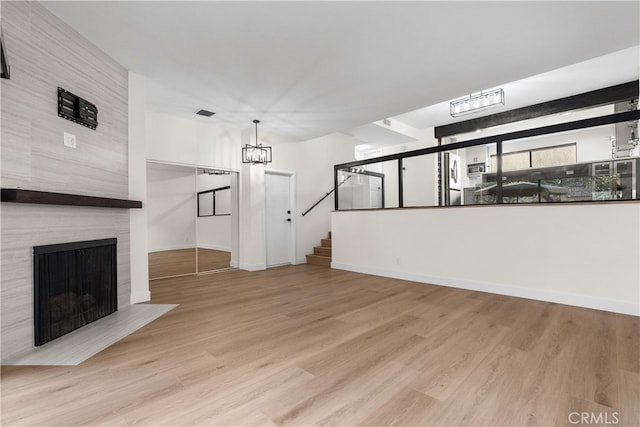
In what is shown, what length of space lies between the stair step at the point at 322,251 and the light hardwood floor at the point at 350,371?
3273 millimetres

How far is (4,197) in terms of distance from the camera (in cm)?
209

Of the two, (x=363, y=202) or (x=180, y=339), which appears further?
(x=363, y=202)

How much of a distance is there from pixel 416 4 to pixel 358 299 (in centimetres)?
322

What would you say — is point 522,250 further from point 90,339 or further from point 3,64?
point 3,64

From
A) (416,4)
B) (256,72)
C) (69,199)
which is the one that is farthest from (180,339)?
(416,4)

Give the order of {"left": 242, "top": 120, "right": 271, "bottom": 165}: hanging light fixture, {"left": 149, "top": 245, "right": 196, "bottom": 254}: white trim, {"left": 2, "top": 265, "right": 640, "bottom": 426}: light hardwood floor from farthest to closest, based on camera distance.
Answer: {"left": 149, "top": 245, "right": 196, "bottom": 254}: white trim
{"left": 242, "top": 120, "right": 271, "bottom": 165}: hanging light fixture
{"left": 2, "top": 265, "right": 640, "bottom": 426}: light hardwood floor

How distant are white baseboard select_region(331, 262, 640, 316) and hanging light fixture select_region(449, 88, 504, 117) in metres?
3.27

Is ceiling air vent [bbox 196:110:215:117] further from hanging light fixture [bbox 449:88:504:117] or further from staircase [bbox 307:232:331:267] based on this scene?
hanging light fixture [bbox 449:88:504:117]

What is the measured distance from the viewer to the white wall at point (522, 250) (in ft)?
10.2

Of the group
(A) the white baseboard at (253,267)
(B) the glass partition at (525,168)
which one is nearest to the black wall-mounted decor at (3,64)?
(A) the white baseboard at (253,267)

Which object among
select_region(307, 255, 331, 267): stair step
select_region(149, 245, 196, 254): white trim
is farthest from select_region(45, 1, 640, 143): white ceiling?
select_region(149, 245, 196, 254): white trim

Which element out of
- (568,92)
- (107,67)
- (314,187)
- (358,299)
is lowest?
(358,299)

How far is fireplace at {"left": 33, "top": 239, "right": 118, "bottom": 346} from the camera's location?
2373 millimetres

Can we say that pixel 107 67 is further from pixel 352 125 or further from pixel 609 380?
pixel 609 380
